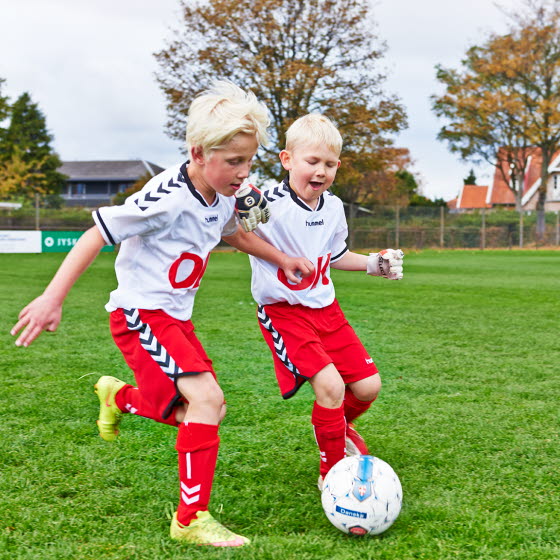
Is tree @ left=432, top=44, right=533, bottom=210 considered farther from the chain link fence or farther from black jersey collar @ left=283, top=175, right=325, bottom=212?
black jersey collar @ left=283, top=175, right=325, bottom=212

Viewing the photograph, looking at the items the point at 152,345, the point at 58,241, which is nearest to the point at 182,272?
the point at 152,345

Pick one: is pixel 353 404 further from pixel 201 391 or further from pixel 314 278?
pixel 201 391

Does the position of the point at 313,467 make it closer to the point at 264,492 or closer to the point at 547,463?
the point at 264,492

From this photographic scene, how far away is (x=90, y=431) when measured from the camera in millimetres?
3945

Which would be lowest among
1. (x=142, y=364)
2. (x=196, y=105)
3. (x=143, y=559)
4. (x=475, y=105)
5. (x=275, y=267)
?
(x=143, y=559)

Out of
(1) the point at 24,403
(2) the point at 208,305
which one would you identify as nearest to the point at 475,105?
(2) the point at 208,305

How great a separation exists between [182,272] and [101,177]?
2701 inches

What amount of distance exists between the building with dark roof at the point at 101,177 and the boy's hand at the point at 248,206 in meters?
65.8

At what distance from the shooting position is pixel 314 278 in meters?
3.48

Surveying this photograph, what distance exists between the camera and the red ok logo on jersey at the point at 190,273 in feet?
9.41

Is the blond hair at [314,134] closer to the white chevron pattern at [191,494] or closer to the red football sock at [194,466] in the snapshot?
the red football sock at [194,466]

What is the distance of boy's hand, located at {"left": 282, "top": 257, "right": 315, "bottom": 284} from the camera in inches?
128

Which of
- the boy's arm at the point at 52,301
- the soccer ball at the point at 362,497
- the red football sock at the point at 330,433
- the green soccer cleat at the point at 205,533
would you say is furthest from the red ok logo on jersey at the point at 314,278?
the green soccer cleat at the point at 205,533

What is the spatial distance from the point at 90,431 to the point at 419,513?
201cm
